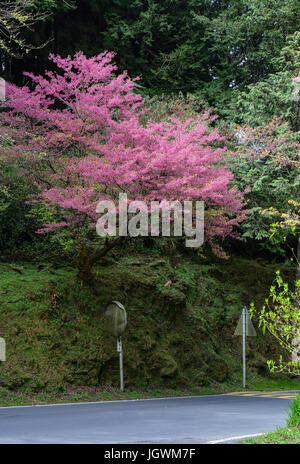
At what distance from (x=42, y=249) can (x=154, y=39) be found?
15.7 m

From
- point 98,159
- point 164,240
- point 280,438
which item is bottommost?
point 280,438

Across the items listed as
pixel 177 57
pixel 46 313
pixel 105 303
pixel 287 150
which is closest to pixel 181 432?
pixel 46 313

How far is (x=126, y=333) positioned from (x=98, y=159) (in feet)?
18.7

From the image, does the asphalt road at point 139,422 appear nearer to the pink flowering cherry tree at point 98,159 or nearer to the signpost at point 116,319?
the signpost at point 116,319

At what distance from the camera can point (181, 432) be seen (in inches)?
343

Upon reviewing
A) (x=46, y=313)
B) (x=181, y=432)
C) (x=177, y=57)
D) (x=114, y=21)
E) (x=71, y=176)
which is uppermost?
(x=114, y=21)

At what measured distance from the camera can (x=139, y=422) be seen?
9.97 metres

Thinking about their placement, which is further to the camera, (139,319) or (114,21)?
(114,21)

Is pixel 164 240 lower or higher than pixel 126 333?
higher

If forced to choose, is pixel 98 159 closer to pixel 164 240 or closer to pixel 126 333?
pixel 126 333

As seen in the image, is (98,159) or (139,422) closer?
(139,422)

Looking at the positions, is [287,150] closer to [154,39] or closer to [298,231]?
[298,231]

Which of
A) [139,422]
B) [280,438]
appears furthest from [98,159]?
[280,438]

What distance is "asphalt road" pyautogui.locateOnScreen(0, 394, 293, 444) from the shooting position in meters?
8.05
